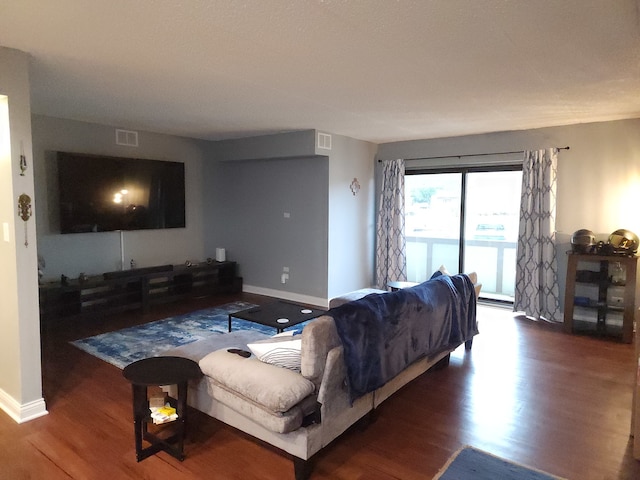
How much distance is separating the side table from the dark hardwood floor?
69mm

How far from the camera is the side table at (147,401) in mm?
2389

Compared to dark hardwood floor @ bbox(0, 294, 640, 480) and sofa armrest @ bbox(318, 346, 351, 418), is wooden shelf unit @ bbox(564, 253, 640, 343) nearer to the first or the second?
dark hardwood floor @ bbox(0, 294, 640, 480)

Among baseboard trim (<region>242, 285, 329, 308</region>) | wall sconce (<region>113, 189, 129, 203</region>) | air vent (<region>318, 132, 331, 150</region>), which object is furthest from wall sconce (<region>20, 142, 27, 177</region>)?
baseboard trim (<region>242, 285, 329, 308</region>)

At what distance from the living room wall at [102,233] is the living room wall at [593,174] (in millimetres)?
4653

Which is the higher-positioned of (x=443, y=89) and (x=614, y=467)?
(x=443, y=89)

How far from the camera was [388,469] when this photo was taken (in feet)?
7.79

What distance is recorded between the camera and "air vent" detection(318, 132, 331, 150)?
5661 mm

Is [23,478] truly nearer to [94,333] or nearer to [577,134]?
[94,333]

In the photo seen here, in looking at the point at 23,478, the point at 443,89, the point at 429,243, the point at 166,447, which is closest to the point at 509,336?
the point at 429,243

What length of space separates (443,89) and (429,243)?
11.2ft

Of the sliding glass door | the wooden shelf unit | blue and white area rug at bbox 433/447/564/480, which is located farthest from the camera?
the sliding glass door

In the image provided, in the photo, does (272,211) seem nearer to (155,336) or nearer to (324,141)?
(324,141)

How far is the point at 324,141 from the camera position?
5.75 meters

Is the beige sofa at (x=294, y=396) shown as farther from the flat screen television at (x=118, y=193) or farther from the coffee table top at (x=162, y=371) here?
the flat screen television at (x=118, y=193)
